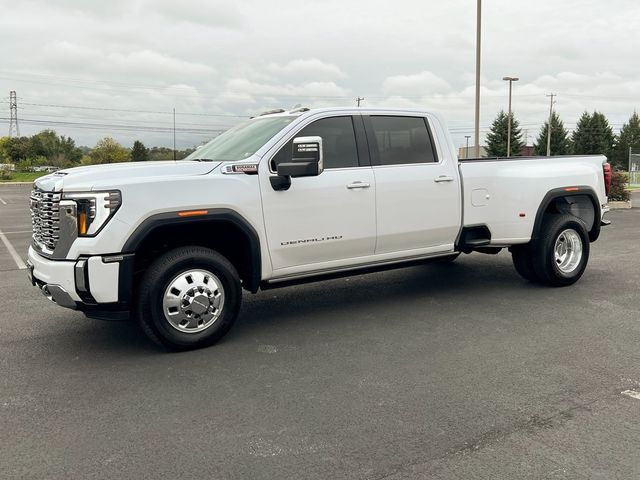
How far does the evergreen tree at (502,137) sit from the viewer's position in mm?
76125

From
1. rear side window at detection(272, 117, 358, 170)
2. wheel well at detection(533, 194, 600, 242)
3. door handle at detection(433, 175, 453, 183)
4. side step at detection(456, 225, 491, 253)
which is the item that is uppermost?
rear side window at detection(272, 117, 358, 170)

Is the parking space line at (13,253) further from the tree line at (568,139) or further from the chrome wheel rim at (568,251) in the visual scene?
the tree line at (568,139)

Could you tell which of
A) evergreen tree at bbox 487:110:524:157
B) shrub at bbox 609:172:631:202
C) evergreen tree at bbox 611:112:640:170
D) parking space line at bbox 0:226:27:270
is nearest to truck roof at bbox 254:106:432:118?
parking space line at bbox 0:226:27:270

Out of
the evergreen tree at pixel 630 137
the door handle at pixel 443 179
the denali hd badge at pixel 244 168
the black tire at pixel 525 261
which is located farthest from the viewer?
the evergreen tree at pixel 630 137

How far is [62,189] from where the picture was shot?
4379 mm

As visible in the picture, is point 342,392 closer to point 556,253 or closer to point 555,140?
point 556,253

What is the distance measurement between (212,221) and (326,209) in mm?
1079

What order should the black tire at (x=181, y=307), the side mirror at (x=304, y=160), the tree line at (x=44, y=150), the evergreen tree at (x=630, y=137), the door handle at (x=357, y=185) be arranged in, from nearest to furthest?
the black tire at (x=181, y=307) < the side mirror at (x=304, y=160) < the door handle at (x=357, y=185) < the evergreen tree at (x=630, y=137) < the tree line at (x=44, y=150)

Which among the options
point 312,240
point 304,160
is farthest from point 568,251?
point 304,160

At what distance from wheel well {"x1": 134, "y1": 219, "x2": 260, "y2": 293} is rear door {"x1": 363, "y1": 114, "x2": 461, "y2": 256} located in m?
1.34

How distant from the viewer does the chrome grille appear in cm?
448

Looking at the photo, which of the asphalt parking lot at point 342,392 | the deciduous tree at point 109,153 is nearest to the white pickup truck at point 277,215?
the asphalt parking lot at point 342,392

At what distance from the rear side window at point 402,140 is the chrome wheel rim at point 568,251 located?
6.93 ft

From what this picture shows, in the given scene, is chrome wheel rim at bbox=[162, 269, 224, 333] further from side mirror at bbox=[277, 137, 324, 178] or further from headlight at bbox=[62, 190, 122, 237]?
side mirror at bbox=[277, 137, 324, 178]
